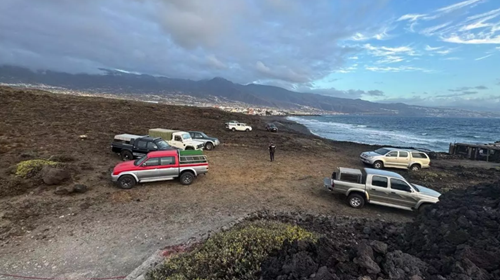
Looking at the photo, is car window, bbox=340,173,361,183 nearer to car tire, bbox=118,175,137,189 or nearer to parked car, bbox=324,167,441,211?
parked car, bbox=324,167,441,211

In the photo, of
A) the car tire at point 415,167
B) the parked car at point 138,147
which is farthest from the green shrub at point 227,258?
the car tire at point 415,167

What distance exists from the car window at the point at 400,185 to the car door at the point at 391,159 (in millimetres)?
8978

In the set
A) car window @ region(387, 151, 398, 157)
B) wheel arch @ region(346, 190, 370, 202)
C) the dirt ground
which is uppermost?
car window @ region(387, 151, 398, 157)

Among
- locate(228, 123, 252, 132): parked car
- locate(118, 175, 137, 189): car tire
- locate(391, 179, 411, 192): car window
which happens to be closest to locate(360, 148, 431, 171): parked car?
locate(391, 179, 411, 192): car window

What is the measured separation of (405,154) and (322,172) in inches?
289

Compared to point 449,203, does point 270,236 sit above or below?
below

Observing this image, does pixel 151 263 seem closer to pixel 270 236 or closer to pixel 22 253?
pixel 270 236

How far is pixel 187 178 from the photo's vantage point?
12.7 metres

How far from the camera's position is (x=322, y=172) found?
56.3 feet

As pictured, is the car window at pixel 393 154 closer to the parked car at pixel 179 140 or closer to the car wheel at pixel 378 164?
the car wheel at pixel 378 164

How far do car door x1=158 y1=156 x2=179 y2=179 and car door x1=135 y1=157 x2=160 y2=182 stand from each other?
192 mm

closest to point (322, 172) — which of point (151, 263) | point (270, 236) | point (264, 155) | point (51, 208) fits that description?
point (264, 155)

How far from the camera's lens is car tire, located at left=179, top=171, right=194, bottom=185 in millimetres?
12648

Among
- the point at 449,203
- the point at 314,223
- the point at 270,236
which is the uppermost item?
the point at 449,203
